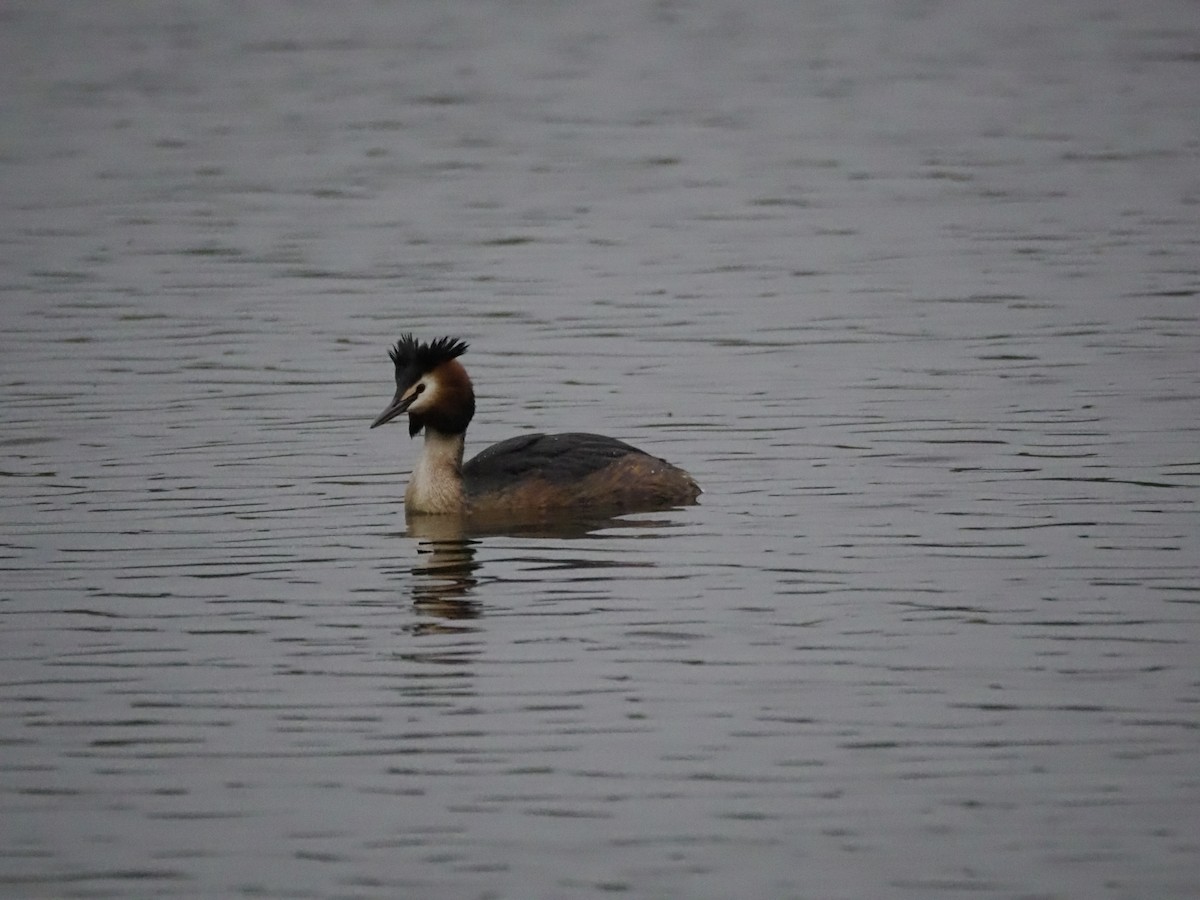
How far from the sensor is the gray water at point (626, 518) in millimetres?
9109

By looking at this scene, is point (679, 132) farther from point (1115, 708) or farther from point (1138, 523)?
point (1115, 708)

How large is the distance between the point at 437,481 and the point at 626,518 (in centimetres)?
120

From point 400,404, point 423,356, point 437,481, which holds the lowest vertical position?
point 437,481

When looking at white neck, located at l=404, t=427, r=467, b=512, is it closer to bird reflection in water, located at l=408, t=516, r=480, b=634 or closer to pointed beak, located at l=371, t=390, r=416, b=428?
bird reflection in water, located at l=408, t=516, r=480, b=634

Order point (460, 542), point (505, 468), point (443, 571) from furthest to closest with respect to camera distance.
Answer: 1. point (505, 468)
2. point (460, 542)
3. point (443, 571)

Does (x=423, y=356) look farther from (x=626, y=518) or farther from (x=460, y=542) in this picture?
(x=626, y=518)

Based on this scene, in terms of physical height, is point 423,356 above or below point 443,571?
above

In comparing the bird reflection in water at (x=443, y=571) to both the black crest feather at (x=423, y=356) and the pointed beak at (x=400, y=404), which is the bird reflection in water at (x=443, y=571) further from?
the black crest feather at (x=423, y=356)

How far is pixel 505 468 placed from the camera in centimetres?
1498

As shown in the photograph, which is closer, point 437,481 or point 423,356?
point 437,481

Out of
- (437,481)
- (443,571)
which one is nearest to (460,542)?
(437,481)

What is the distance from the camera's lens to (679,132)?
33281 mm

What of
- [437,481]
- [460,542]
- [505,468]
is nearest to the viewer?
[460,542]

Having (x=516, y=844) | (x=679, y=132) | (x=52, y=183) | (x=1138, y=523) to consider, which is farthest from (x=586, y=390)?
(x=679, y=132)
